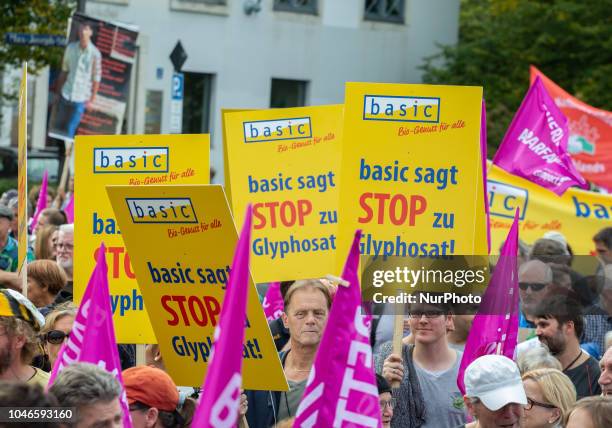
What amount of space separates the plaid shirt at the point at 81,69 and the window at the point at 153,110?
14.4m

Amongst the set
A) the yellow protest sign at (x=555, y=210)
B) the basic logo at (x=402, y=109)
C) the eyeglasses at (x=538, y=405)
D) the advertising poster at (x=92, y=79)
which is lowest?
the eyeglasses at (x=538, y=405)

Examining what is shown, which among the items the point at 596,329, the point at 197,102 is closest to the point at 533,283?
the point at 596,329

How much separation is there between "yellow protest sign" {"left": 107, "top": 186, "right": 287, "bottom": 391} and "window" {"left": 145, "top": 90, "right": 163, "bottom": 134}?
79.4ft

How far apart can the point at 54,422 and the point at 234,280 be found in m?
0.69

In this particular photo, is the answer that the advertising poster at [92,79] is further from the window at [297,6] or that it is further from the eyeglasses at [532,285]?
the window at [297,6]

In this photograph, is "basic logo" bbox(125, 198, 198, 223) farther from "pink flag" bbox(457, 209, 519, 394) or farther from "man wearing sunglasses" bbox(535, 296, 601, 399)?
"man wearing sunglasses" bbox(535, 296, 601, 399)

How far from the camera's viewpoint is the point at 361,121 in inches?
294

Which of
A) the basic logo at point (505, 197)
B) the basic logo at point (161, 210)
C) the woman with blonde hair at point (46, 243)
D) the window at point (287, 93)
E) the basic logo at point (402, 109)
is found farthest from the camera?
the window at point (287, 93)

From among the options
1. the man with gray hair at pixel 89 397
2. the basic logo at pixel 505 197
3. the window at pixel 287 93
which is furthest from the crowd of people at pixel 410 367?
the window at pixel 287 93

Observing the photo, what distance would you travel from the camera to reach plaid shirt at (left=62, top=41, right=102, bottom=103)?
15.6m

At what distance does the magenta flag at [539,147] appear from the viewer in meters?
12.1

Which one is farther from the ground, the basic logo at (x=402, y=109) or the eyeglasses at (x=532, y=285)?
the basic logo at (x=402, y=109)

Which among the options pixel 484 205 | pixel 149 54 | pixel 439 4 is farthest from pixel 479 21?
pixel 484 205

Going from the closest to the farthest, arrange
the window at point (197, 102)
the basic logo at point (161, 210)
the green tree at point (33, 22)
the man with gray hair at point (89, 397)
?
1. the man with gray hair at point (89, 397)
2. the basic logo at point (161, 210)
3. the green tree at point (33, 22)
4. the window at point (197, 102)
